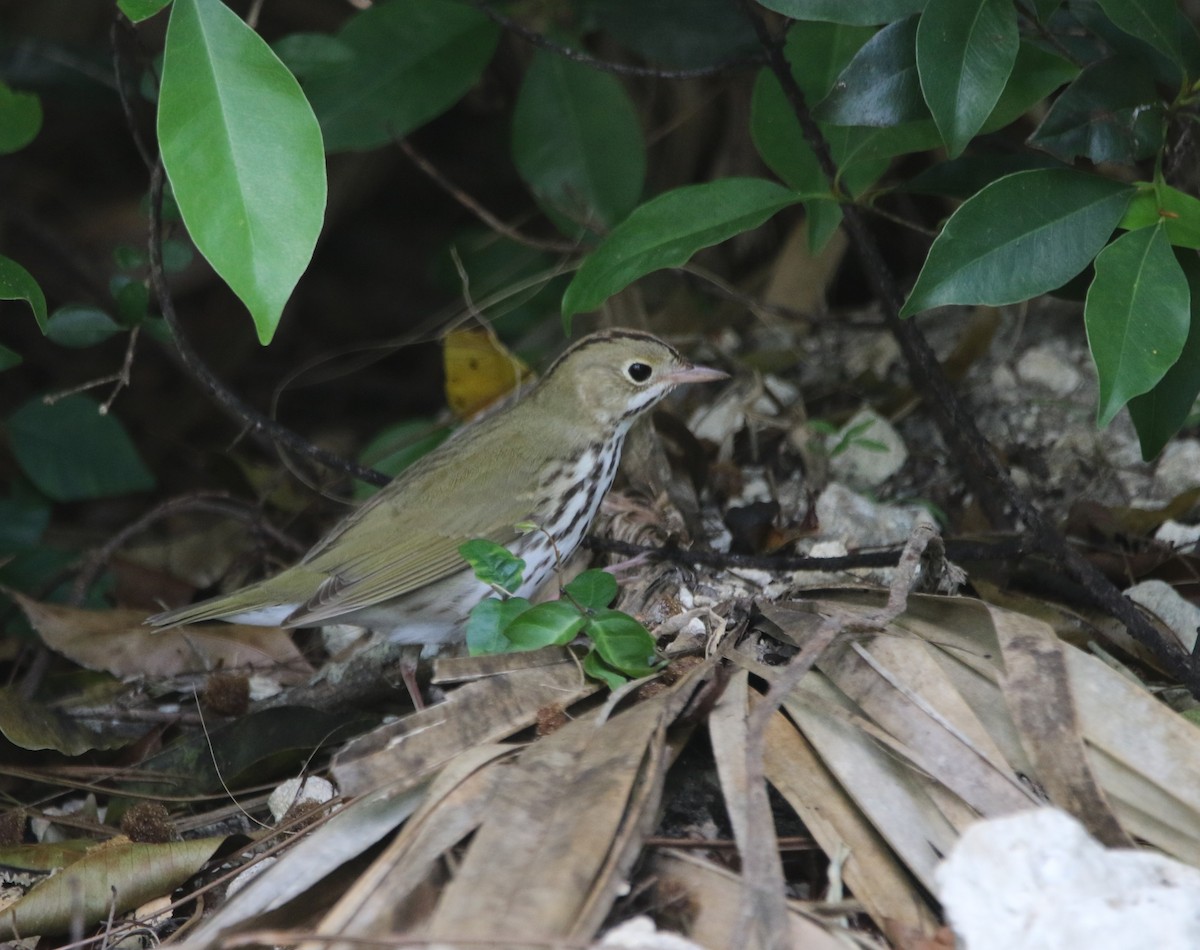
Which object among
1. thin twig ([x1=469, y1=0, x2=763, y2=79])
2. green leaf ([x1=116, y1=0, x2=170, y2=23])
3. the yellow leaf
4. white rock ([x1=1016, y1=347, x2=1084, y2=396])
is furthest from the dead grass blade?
white rock ([x1=1016, y1=347, x2=1084, y2=396])

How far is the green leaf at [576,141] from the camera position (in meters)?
4.44

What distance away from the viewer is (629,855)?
6.75 ft

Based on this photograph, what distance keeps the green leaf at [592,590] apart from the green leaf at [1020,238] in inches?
31.2

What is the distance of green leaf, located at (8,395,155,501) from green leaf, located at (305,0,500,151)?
1.21 metres

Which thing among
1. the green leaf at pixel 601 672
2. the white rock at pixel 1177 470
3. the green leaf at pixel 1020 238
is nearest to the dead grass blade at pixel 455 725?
the green leaf at pixel 601 672

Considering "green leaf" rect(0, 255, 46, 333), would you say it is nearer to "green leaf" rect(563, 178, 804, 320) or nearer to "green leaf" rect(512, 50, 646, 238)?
"green leaf" rect(563, 178, 804, 320)

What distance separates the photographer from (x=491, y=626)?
105 inches

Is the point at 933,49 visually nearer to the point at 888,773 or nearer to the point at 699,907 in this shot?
the point at 888,773

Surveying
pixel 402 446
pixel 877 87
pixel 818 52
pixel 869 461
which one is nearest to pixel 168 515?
pixel 402 446

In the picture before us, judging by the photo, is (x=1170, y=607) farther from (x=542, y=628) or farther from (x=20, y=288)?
(x=20, y=288)

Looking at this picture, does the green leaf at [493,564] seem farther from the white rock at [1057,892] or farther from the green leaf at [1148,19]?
the green leaf at [1148,19]

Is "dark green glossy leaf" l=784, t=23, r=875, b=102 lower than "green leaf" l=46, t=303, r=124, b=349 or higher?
higher

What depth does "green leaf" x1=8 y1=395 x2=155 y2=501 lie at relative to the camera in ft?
14.1

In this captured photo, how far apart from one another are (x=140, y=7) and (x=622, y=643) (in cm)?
143
